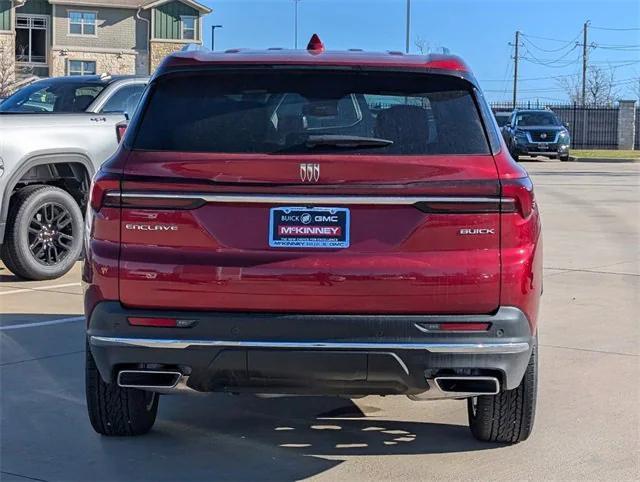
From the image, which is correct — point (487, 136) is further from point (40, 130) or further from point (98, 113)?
point (98, 113)

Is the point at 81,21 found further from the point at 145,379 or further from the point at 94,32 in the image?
the point at 145,379

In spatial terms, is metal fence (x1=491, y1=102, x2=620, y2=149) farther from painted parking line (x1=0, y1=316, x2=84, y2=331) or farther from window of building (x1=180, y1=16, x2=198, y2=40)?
painted parking line (x1=0, y1=316, x2=84, y2=331)

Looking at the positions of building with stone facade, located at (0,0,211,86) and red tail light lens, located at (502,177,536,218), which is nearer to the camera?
→ red tail light lens, located at (502,177,536,218)

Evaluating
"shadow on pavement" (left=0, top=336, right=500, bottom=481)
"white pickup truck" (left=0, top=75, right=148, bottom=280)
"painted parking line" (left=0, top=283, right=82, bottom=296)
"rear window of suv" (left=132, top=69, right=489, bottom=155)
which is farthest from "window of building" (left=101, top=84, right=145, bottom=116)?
"rear window of suv" (left=132, top=69, right=489, bottom=155)

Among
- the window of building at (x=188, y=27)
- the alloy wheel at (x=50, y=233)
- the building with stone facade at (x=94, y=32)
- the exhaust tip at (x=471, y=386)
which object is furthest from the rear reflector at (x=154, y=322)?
the window of building at (x=188, y=27)

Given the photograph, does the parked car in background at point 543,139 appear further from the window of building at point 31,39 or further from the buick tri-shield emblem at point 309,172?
the window of building at point 31,39

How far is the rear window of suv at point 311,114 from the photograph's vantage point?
4391mm

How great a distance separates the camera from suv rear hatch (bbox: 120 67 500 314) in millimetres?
4199

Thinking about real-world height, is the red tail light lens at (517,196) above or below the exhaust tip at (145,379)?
above

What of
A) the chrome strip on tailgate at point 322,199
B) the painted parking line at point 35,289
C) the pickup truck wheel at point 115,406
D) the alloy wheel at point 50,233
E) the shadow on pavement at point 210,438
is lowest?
the painted parking line at point 35,289

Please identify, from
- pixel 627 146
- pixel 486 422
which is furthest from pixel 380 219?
pixel 627 146

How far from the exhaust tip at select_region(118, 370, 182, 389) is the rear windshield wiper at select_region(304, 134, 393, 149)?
1.13 metres

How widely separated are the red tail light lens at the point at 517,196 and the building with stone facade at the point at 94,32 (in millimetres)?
57089

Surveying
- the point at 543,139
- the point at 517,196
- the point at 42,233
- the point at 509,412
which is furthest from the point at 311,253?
the point at 543,139
